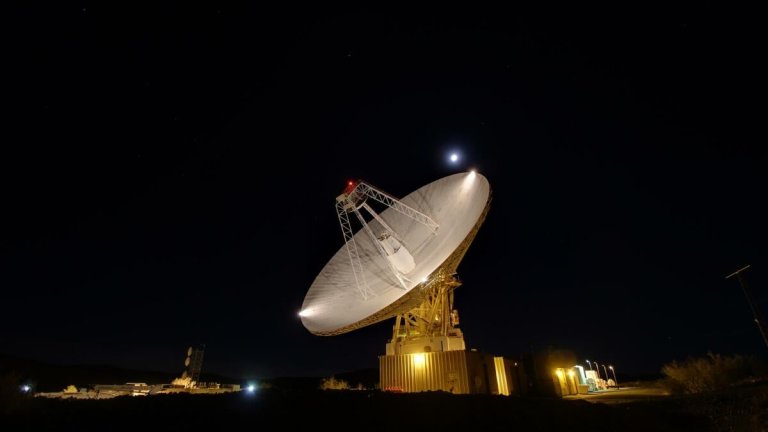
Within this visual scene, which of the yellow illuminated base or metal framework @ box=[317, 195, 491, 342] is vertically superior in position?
metal framework @ box=[317, 195, 491, 342]

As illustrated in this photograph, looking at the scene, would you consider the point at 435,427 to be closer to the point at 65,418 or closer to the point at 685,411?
the point at 65,418

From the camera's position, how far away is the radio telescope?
21.1 m

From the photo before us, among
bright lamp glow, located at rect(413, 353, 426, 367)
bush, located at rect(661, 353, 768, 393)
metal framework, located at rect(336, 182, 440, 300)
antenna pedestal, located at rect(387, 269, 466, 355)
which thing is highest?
metal framework, located at rect(336, 182, 440, 300)

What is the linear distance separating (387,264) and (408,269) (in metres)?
2.10

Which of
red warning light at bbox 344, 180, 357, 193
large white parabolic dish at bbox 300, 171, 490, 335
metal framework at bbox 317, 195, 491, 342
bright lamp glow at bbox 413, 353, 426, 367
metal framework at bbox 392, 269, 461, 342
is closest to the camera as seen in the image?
metal framework at bbox 317, 195, 491, 342

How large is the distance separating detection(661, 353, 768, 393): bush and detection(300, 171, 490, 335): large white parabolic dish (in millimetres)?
18663

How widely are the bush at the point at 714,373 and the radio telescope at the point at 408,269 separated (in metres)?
15.3

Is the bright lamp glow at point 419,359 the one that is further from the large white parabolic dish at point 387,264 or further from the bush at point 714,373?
the bush at point 714,373

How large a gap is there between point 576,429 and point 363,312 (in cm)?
1204

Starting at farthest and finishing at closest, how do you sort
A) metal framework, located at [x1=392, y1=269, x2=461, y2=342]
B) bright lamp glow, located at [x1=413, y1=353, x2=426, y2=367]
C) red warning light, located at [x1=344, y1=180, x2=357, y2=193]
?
1. metal framework, located at [x1=392, y1=269, x2=461, y2=342]
2. bright lamp glow, located at [x1=413, y1=353, x2=426, y2=367]
3. red warning light, located at [x1=344, y1=180, x2=357, y2=193]

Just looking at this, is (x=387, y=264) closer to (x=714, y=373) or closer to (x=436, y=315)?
(x=436, y=315)

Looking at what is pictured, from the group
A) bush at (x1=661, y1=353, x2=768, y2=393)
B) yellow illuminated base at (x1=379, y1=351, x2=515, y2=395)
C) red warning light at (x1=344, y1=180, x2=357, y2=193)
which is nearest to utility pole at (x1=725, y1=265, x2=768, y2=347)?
bush at (x1=661, y1=353, x2=768, y2=393)

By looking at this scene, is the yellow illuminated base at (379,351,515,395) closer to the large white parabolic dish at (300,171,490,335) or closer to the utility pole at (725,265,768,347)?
the large white parabolic dish at (300,171,490,335)

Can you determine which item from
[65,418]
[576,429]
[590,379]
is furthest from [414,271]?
[590,379]
